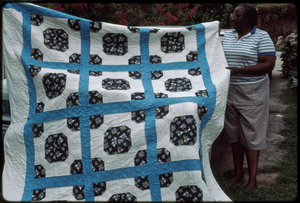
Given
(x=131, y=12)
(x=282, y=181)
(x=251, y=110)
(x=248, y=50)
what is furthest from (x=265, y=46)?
(x=131, y=12)

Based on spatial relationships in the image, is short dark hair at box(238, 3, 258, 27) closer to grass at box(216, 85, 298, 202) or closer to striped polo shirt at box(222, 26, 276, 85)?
striped polo shirt at box(222, 26, 276, 85)

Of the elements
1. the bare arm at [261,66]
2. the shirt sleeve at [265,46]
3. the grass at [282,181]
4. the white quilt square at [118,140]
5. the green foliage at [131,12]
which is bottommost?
the grass at [282,181]

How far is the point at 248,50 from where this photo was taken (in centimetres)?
269

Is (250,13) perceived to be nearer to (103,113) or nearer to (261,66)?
(261,66)

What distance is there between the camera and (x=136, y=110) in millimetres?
2436

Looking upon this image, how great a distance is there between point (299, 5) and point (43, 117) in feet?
11.3

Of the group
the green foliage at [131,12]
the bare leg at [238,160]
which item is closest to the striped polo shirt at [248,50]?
the bare leg at [238,160]

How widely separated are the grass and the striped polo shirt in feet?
3.42

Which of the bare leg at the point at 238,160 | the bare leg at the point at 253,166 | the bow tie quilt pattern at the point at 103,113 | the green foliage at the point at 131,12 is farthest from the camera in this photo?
the green foliage at the point at 131,12

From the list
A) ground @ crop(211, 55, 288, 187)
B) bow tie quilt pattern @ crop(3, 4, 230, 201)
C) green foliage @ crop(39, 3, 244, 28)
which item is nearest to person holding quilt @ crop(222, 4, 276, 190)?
bow tie quilt pattern @ crop(3, 4, 230, 201)

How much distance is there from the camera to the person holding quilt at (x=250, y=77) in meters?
2.67

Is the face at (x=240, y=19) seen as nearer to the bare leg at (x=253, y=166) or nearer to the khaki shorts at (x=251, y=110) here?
the khaki shorts at (x=251, y=110)

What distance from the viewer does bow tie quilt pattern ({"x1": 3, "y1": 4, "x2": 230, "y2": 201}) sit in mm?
2340

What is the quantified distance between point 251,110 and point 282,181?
2.88 ft
